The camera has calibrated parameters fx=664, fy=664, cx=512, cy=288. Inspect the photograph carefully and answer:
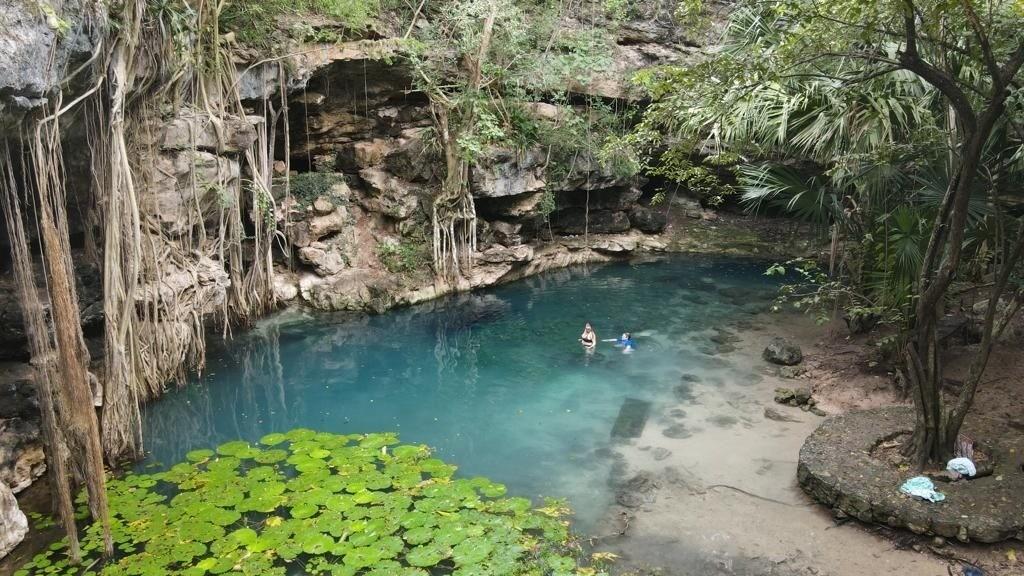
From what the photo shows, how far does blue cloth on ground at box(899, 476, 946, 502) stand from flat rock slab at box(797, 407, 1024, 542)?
0.05 m

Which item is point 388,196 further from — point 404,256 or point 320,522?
point 320,522

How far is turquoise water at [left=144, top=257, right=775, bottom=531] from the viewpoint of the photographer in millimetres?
6953

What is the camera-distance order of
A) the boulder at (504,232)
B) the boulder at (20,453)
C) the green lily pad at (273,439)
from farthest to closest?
the boulder at (504,232)
the green lily pad at (273,439)
the boulder at (20,453)

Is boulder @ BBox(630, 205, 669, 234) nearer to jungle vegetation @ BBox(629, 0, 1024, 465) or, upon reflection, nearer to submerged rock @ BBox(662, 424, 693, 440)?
jungle vegetation @ BBox(629, 0, 1024, 465)

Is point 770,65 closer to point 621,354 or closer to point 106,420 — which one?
point 621,354

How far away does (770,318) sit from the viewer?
428 inches

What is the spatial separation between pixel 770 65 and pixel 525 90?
866 centimetres

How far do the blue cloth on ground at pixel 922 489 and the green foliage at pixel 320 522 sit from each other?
2.52 metres

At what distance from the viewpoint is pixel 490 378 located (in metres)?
9.11

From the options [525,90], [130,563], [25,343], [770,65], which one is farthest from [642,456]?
[525,90]

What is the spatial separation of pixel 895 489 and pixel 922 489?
186 millimetres

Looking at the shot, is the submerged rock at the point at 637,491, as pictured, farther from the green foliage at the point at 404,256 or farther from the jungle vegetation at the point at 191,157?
the green foliage at the point at 404,256

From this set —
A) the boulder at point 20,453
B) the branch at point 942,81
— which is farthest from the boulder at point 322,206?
the branch at point 942,81

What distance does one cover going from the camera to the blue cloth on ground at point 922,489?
513 centimetres
